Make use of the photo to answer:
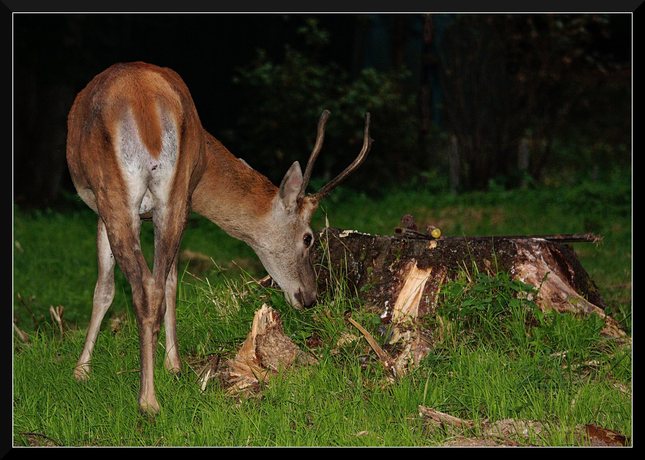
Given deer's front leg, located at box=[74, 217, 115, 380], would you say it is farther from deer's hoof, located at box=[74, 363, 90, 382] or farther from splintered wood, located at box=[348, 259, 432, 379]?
splintered wood, located at box=[348, 259, 432, 379]

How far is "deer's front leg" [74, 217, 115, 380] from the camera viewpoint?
6018mm

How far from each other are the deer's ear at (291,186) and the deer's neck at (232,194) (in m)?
0.10

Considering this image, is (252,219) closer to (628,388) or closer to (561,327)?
(561,327)

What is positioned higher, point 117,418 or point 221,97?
point 117,418

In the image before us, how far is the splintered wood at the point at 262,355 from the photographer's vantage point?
5770mm

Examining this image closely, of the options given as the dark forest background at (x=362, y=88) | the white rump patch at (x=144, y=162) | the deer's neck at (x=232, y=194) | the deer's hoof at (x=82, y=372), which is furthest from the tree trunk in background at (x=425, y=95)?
the white rump patch at (x=144, y=162)

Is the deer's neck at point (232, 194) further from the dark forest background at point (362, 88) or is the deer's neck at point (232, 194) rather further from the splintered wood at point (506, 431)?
the dark forest background at point (362, 88)

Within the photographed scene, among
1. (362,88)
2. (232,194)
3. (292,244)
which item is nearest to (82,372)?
(232,194)

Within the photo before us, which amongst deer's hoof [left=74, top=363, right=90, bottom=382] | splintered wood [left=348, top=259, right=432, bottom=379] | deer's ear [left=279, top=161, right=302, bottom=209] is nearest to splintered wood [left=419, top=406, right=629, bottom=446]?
splintered wood [left=348, top=259, right=432, bottom=379]

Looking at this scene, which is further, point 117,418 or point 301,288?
point 301,288

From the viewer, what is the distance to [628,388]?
223 inches

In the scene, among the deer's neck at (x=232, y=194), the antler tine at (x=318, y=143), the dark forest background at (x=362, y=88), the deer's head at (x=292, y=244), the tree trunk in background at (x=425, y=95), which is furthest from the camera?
the tree trunk in background at (x=425, y=95)

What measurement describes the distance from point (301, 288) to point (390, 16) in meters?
17.1

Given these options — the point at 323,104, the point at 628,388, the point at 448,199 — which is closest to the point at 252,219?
the point at 628,388
